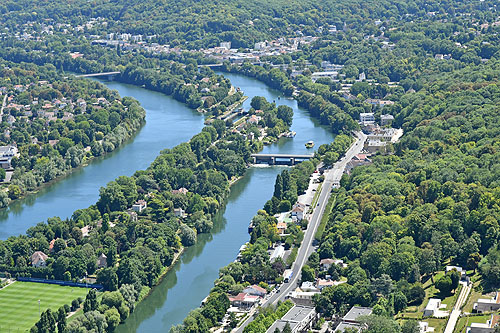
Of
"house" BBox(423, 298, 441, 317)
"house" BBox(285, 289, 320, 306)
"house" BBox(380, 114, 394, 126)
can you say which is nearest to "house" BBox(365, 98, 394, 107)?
"house" BBox(380, 114, 394, 126)

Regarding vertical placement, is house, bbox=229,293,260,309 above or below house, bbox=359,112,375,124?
above

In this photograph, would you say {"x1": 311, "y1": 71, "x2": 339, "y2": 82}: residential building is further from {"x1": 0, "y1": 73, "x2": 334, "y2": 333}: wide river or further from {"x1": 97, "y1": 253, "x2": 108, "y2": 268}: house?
{"x1": 97, "y1": 253, "x2": 108, "y2": 268}: house

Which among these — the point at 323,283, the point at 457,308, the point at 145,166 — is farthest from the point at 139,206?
the point at 457,308

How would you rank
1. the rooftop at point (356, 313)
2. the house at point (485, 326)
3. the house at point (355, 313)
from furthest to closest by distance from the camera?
the rooftop at point (356, 313) < the house at point (355, 313) < the house at point (485, 326)

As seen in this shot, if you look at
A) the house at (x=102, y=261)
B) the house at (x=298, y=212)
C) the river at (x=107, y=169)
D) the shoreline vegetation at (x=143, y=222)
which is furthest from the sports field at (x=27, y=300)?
the house at (x=298, y=212)

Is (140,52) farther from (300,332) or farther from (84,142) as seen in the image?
(300,332)

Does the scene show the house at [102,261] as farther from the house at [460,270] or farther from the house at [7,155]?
the house at [7,155]
